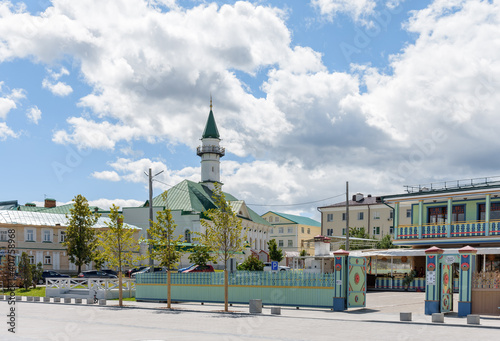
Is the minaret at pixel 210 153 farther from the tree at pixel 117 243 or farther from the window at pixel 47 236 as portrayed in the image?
the tree at pixel 117 243

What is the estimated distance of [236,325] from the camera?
→ 19906 millimetres

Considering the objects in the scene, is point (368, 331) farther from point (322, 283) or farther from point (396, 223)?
point (396, 223)

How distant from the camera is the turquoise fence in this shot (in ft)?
86.7

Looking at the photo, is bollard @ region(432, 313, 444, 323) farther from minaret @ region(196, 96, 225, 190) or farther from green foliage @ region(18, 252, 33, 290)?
minaret @ region(196, 96, 225, 190)

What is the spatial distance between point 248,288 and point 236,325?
342 inches

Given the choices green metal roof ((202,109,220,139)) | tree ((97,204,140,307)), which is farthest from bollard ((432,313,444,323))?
green metal roof ((202,109,220,139))

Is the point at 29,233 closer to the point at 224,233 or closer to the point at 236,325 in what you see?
the point at 224,233

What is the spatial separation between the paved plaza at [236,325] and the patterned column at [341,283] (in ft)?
2.02

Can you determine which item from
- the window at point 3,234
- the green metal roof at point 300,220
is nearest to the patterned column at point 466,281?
the window at point 3,234

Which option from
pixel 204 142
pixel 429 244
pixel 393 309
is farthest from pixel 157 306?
pixel 204 142

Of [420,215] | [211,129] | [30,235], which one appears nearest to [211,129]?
[211,129]

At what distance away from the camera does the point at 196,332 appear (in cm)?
1775

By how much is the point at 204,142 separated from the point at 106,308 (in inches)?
2421

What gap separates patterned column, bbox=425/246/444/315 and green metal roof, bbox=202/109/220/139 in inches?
2626
